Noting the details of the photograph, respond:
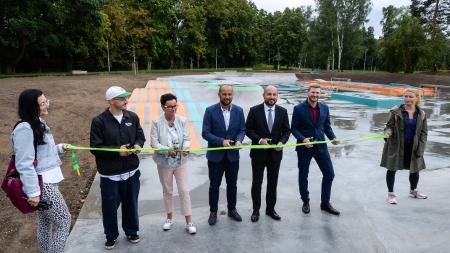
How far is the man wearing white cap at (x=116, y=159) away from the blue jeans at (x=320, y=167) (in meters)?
2.29

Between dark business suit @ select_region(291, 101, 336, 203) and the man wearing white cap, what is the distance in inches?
86.4

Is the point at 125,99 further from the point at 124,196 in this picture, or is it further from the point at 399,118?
the point at 399,118

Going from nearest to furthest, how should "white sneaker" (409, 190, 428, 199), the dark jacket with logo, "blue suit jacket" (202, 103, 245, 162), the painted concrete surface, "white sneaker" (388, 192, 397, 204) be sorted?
the dark jacket with logo < the painted concrete surface < "blue suit jacket" (202, 103, 245, 162) < "white sneaker" (388, 192, 397, 204) < "white sneaker" (409, 190, 428, 199)

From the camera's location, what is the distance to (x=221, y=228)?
15.0 feet

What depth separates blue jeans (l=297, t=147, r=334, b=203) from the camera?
16.3 ft

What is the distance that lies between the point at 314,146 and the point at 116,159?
8.61 ft

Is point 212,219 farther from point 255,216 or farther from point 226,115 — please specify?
point 226,115

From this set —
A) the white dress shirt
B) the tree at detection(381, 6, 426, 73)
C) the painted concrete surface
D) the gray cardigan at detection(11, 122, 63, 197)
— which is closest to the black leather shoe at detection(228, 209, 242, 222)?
the painted concrete surface

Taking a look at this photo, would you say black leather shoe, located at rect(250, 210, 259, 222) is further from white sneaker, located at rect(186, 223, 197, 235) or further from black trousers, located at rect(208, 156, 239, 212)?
white sneaker, located at rect(186, 223, 197, 235)

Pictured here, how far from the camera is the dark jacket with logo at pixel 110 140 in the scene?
381cm

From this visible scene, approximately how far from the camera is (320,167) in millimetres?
5051

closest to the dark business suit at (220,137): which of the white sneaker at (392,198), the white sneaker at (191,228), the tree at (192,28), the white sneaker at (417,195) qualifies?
the white sneaker at (191,228)

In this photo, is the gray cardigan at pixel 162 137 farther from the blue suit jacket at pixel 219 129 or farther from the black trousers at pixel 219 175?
the black trousers at pixel 219 175

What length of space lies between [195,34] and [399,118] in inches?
2026
